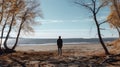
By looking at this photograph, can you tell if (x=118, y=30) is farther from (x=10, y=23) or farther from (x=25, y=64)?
(x=25, y=64)

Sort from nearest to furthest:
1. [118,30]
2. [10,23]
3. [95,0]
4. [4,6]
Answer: [95,0]
[4,6]
[10,23]
[118,30]

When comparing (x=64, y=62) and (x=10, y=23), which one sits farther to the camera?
(x=10, y=23)

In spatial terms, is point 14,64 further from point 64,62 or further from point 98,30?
point 98,30

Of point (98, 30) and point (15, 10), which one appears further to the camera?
point (15, 10)

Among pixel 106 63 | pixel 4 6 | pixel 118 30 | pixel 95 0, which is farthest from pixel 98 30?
pixel 118 30

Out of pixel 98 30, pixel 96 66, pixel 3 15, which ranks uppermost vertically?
pixel 3 15

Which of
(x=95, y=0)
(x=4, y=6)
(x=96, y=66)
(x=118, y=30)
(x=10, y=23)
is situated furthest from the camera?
(x=118, y=30)

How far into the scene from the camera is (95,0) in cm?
3269

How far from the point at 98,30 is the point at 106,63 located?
654cm

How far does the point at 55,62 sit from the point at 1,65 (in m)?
5.21

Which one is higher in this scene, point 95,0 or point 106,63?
point 95,0

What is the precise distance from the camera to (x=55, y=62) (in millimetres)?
28578

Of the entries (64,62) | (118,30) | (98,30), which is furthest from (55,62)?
(118,30)

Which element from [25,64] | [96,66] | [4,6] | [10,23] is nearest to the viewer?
[96,66]
